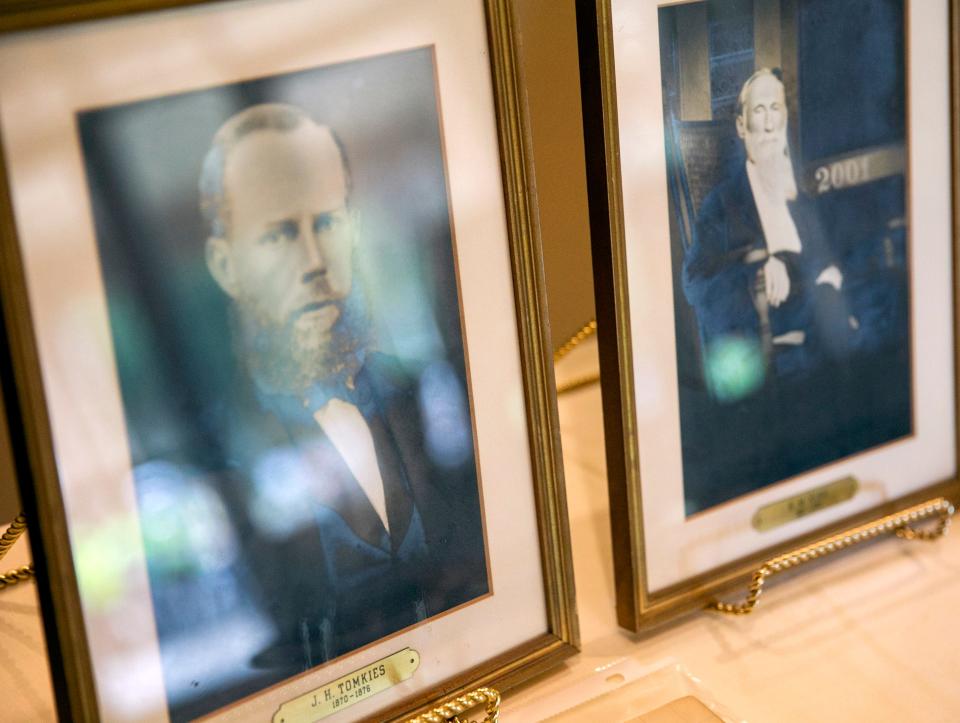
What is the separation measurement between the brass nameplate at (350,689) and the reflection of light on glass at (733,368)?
0.78 ft

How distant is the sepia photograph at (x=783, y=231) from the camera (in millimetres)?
657

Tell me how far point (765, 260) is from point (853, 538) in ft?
0.65

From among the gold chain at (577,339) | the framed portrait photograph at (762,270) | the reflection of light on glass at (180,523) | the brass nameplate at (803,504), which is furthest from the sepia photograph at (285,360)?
the gold chain at (577,339)

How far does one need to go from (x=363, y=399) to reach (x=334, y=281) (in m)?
0.06

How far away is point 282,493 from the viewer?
56cm

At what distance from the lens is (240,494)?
55 cm

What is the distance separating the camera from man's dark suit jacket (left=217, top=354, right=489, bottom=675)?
56cm

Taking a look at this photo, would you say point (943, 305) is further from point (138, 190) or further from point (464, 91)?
point (138, 190)

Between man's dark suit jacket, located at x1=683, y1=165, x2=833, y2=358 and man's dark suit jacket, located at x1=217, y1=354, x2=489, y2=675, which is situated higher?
man's dark suit jacket, located at x1=683, y1=165, x2=833, y2=358

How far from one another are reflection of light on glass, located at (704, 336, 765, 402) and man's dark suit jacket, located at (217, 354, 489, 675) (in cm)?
17

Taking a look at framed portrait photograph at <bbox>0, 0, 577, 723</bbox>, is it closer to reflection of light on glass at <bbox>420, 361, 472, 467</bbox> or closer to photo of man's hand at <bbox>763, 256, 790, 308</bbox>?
reflection of light on glass at <bbox>420, 361, 472, 467</bbox>

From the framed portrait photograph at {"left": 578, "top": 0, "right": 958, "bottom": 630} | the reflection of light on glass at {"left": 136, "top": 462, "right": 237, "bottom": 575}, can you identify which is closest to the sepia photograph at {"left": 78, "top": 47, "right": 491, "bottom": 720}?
the reflection of light on glass at {"left": 136, "top": 462, "right": 237, "bottom": 575}

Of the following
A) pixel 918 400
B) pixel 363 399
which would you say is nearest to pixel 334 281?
pixel 363 399

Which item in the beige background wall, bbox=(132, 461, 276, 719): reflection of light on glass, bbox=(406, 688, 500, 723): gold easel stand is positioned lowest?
bbox=(406, 688, 500, 723): gold easel stand
